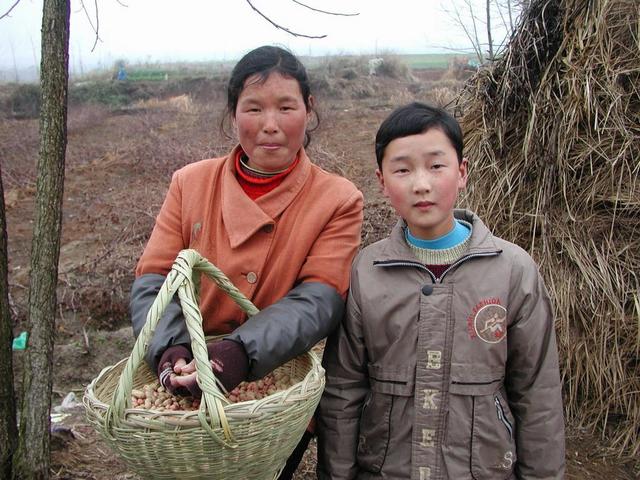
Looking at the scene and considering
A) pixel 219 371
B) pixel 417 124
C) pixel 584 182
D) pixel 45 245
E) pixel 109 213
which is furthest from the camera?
pixel 109 213

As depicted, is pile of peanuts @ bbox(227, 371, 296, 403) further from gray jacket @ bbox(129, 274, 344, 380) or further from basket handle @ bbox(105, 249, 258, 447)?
basket handle @ bbox(105, 249, 258, 447)

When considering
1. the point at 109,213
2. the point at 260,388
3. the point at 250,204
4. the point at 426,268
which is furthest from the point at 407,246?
the point at 109,213

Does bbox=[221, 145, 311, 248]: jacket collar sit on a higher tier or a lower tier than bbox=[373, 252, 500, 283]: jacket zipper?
higher

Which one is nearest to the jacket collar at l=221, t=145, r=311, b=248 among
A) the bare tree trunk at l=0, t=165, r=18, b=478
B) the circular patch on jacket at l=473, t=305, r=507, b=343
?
the circular patch on jacket at l=473, t=305, r=507, b=343

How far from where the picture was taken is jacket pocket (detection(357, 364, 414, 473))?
1.68 meters

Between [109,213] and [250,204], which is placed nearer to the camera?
[250,204]

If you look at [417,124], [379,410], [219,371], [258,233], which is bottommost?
[379,410]

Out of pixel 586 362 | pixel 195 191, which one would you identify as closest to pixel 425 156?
pixel 195 191

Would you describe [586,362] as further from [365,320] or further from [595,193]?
[365,320]

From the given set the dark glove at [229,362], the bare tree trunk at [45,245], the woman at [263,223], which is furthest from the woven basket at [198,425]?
the bare tree trunk at [45,245]

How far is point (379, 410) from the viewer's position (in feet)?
5.61

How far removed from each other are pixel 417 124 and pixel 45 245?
1404mm

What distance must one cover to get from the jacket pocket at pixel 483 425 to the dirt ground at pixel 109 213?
4.61 feet

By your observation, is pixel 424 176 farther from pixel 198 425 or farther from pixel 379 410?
→ pixel 198 425
